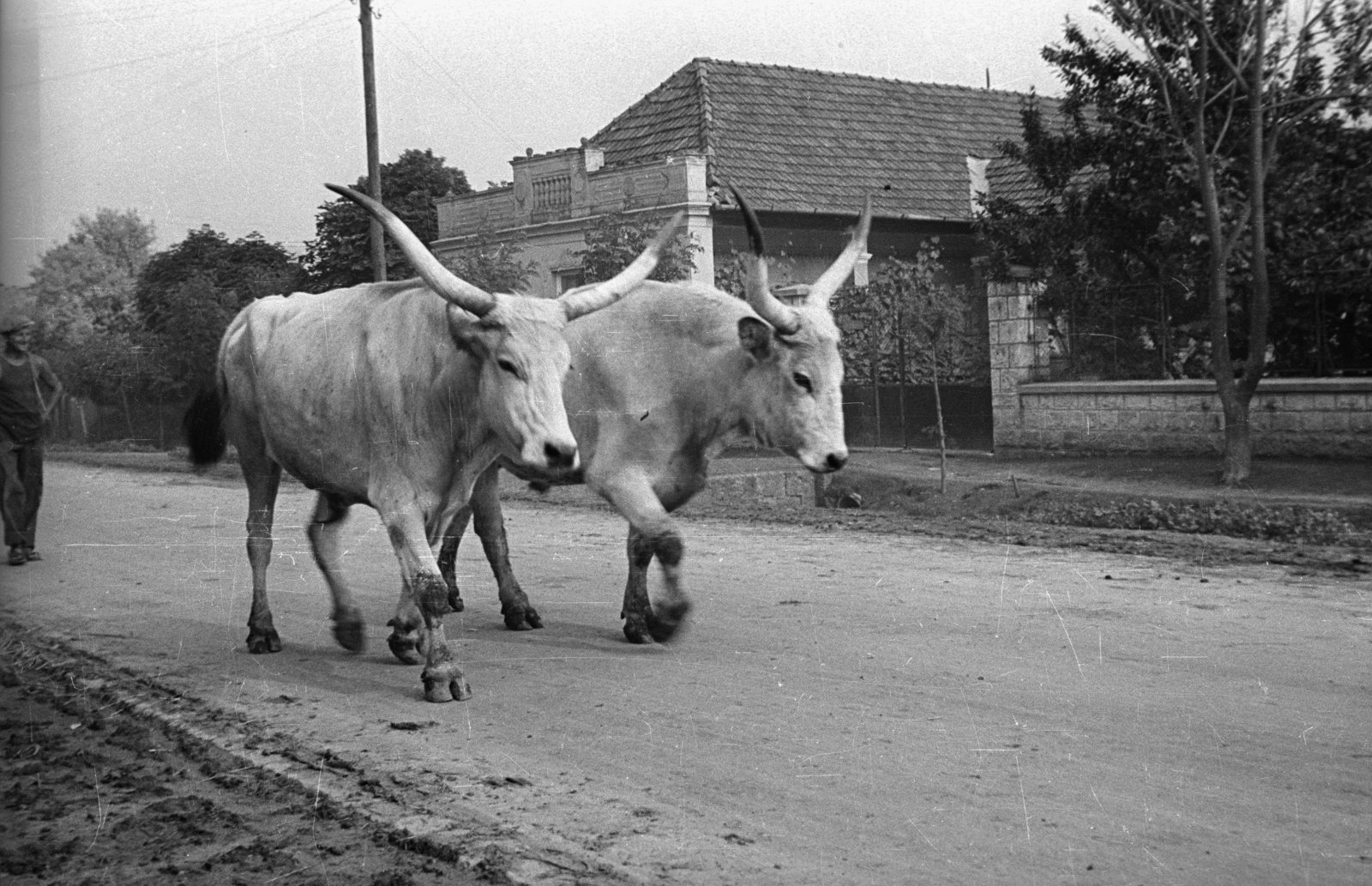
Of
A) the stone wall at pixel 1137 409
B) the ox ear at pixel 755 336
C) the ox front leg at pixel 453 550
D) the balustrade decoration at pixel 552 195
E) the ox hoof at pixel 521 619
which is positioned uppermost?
the balustrade decoration at pixel 552 195

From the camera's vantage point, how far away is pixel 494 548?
8188mm

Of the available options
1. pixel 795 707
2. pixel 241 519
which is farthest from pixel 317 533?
pixel 241 519

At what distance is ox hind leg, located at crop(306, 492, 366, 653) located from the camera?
743cm

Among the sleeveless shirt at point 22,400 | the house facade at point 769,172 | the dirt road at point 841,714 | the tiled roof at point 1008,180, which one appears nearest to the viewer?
the dirt road at point 841,714

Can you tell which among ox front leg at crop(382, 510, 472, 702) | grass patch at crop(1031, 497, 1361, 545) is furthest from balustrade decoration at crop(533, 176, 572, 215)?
ox front leg at crop(382, 510, 472, 702)

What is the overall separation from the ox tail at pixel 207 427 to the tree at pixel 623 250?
24.4ft

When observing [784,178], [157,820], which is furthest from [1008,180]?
[157,820]

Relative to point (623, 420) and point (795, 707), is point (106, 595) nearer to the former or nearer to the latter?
point (623, 420)

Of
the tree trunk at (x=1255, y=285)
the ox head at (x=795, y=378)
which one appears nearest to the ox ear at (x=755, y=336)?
the ox head at (x=795, y=378)

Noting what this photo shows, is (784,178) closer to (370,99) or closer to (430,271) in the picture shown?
(370,99)

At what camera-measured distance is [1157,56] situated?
15555 mm

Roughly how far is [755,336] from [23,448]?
6.41m

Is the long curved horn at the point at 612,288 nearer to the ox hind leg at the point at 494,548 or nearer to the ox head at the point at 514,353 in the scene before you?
the ox head at the point at 514,353

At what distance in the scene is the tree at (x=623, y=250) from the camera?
16.2m
